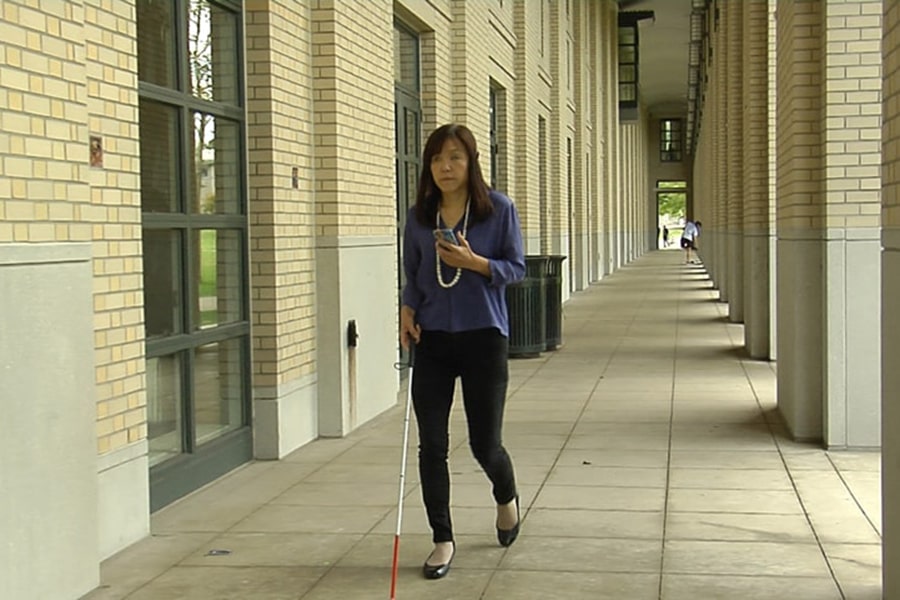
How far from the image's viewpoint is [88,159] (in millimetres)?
5398

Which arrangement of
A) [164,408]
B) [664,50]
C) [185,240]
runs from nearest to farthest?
[164,408], [185,240], [664,50]

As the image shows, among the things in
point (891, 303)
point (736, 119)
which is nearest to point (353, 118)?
point (891, 303)

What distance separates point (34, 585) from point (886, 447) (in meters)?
3.44

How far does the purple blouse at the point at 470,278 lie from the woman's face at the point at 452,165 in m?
0.19

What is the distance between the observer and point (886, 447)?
519 centimetres

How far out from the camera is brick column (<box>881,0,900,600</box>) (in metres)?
4.95

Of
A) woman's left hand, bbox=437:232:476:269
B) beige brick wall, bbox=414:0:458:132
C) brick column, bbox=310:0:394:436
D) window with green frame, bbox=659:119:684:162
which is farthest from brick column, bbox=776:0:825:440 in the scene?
window with green frame, bbox=659:119:684:162

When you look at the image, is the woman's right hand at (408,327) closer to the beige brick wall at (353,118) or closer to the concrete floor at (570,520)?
the concrete floor at (570,520)

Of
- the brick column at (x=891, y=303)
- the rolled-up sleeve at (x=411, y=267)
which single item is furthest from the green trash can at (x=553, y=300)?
the brick column at (x=891, y=303)

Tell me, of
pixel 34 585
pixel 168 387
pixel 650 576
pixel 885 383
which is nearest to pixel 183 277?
pixel 168 387

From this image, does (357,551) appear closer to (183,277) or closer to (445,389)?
(445,389)

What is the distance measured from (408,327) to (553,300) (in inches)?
398

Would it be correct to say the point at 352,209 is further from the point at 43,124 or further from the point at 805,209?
the point at 43,124

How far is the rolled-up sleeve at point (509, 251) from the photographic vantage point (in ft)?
18.3
